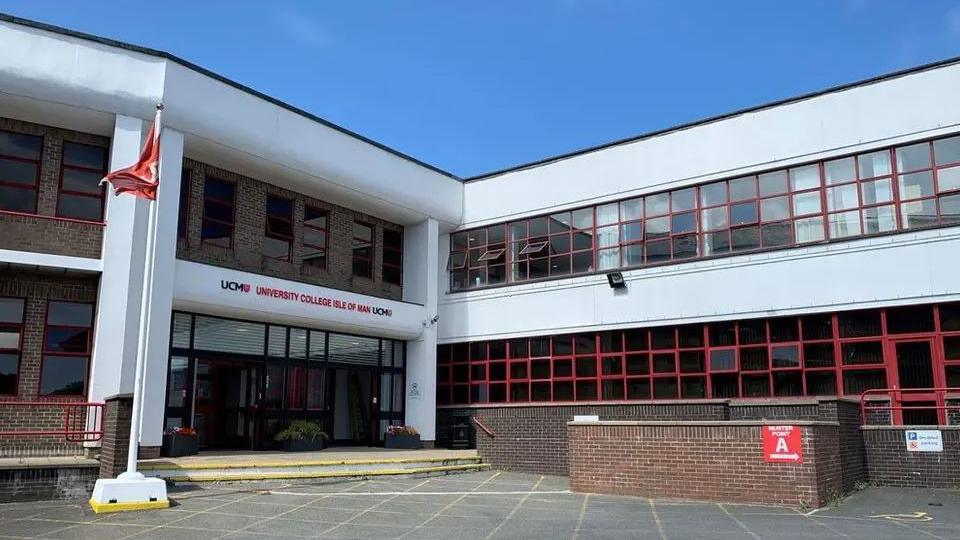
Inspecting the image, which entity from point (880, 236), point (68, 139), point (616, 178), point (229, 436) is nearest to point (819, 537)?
point (880, 236)

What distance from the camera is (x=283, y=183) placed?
20125 millimetres

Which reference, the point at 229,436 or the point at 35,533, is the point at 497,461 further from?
the point at 35,533

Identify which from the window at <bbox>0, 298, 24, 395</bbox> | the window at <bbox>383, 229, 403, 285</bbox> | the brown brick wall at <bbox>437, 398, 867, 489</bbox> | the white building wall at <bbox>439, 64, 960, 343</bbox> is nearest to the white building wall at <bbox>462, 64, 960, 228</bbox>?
the white building wall at <bbox>439, 64, 960, 343</bbox>

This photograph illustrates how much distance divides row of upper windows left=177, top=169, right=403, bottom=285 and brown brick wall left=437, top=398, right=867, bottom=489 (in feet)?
15.1

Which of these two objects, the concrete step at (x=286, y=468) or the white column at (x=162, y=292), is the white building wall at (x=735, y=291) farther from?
the white column at (x=162, y=292)

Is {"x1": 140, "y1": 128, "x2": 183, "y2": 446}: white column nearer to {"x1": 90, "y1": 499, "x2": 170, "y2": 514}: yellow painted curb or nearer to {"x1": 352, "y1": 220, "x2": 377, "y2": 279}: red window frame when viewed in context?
{"x1": 90, "y1": 499, "x2": 170, "y2": 514}: yellow painted curb

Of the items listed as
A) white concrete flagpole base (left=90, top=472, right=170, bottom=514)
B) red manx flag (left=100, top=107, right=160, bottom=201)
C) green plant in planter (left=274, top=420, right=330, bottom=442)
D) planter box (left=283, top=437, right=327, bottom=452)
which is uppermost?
red manx flag (left=100, top=107, right=160, bottom=201)

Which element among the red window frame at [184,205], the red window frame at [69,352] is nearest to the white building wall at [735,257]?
the red window frame at [184,205]

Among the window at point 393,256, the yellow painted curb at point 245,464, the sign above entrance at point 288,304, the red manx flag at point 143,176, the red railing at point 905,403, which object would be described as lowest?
the yellow painted curb at point 245,464

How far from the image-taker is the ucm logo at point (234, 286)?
58.1 ft

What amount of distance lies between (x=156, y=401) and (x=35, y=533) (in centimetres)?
627

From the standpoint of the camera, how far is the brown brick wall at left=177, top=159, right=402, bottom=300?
18.4 meters

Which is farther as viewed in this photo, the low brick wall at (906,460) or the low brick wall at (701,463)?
the low brick wall at (906,460)

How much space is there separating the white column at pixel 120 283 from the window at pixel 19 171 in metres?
1.42
